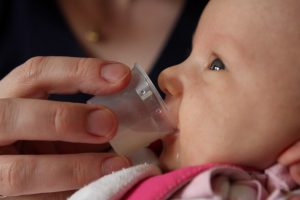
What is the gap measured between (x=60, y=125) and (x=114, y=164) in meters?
0.13

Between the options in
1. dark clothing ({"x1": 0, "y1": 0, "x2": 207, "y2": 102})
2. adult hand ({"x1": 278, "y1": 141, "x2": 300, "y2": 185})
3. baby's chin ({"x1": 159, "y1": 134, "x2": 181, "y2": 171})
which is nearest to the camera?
adult hand ({"x1": 278, "y1": 141, "x2": 300, "y2": 185})

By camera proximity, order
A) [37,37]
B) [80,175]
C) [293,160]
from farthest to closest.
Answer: [37,37]
[80,175]
[293,160]

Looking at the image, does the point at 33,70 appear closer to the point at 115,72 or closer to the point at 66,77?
the point at 66,77

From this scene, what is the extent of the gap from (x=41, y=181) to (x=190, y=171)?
11.1 inches

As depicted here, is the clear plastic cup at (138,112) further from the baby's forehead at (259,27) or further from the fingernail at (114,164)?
the baby's forehead at (259,27)

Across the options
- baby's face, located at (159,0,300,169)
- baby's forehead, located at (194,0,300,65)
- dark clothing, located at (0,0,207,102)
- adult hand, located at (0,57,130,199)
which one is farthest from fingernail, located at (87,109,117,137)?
dark clothing, located at (0,0,207,102)

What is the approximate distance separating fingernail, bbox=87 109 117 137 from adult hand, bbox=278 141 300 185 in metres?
0.30

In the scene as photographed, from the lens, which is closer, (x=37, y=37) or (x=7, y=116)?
(x=7, y=116)

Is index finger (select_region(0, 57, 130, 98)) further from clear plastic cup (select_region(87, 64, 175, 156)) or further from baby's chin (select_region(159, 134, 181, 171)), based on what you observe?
baby's chin (select_region(159, 134, 181, 171))

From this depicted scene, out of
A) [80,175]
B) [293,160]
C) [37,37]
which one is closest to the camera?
[293,160]

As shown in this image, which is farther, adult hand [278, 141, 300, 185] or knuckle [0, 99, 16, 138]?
knuckle [0, 99, 16, 138]

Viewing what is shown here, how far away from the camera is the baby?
32.8 inches

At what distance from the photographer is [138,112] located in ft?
2.95

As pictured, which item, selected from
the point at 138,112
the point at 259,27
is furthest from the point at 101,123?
the point at 259,27
